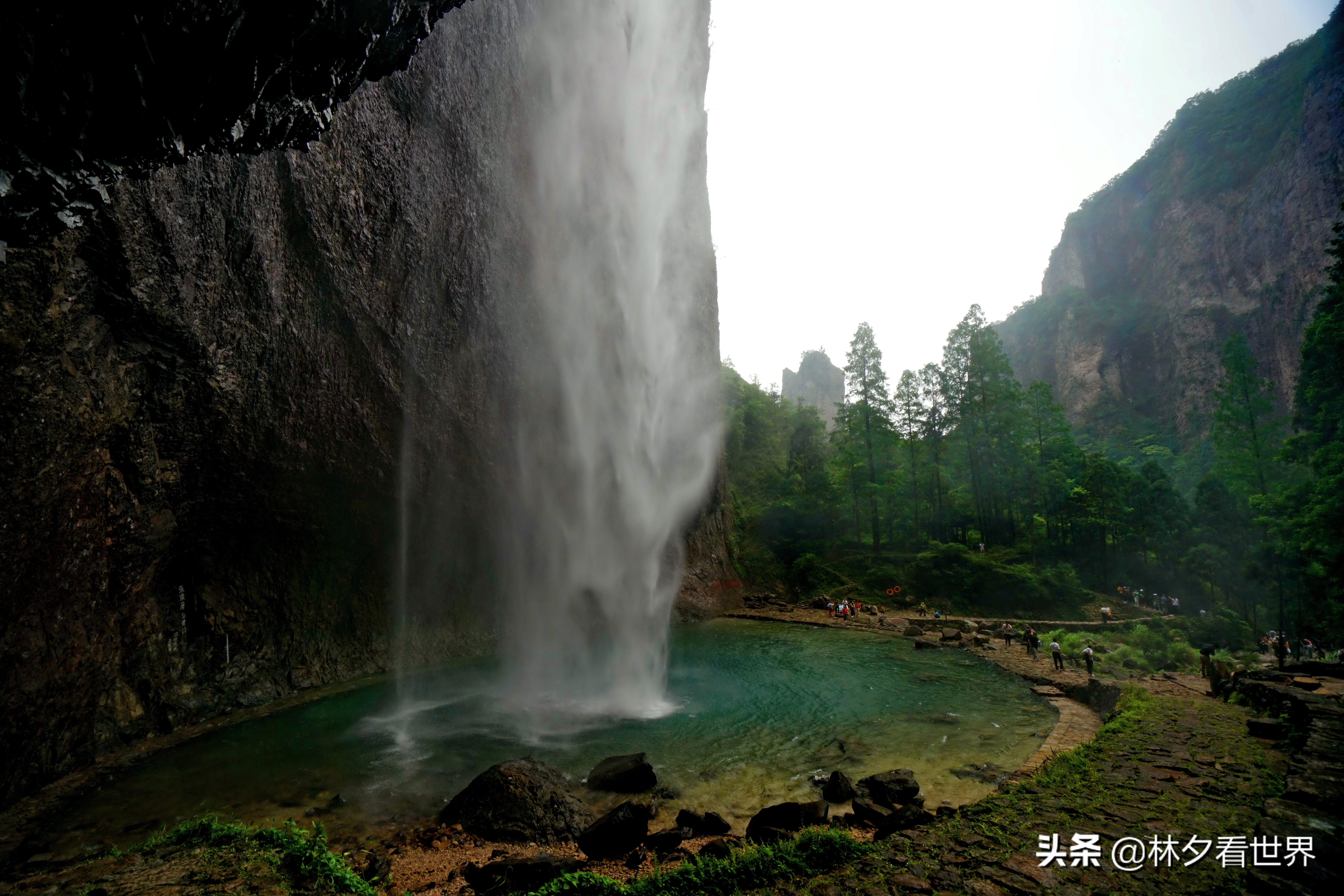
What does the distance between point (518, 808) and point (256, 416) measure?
1105cm

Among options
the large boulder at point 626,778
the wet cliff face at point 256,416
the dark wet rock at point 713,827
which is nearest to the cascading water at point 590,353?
the wet cliff face at point 256,416

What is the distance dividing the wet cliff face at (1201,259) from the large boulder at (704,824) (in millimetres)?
59565

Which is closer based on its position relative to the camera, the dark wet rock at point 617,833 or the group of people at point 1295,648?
the dark wet rock at point 617,833

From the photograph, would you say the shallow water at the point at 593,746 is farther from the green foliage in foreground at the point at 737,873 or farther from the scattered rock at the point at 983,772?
the green foliage in foreground at the point at 737,873

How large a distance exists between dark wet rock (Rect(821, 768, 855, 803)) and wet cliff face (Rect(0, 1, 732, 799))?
38.3ft

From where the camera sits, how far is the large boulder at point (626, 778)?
336 inches

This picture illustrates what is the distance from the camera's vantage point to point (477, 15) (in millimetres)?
16328

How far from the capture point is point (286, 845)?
19.0 feet

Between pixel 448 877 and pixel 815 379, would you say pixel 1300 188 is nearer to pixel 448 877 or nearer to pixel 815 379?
pixel 815 379

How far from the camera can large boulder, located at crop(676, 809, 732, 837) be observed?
6.90 metres

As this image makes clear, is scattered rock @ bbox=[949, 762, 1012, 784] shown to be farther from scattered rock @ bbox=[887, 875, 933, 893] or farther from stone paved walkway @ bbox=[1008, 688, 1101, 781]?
scattered rock @ bbox=[887, 875, 933, 893]

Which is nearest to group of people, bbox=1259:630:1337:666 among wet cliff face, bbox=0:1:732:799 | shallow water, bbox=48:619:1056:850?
shallow water, bbox=48:619:1056:850

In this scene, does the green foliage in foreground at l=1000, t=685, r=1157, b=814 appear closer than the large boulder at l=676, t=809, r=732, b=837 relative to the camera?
No

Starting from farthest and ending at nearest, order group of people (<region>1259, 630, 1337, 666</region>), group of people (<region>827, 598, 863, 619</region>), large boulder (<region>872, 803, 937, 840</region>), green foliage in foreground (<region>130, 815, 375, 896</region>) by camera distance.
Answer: group of people (<region>827, 598, 863, 619</region>) < group of people (<region>1259, 630, 1337, 666</region>) < large boulder (<region>872, 803, 937, 840</region>) < green foliage in foreground (<region>130, 815, 375, 896</region>)
